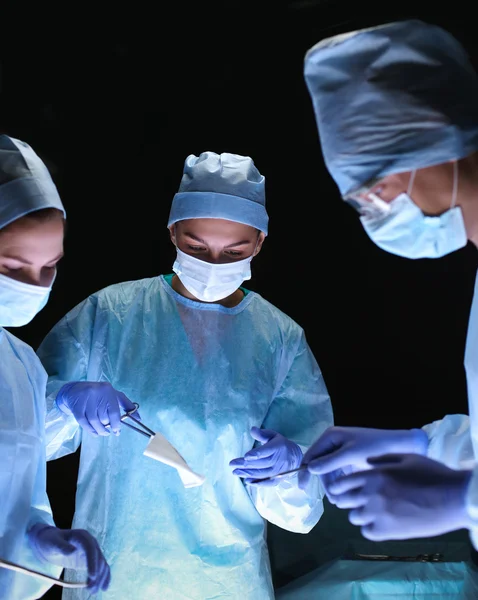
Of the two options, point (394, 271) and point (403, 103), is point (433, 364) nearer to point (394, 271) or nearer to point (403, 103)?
point (394, 271)

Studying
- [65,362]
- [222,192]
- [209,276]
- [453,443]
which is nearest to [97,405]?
[65,362]

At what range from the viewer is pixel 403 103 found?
130cm

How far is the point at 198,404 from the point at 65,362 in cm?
40

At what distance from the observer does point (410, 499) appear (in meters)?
1.23

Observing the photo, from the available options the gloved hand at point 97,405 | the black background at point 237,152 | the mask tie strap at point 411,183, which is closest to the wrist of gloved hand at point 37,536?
the gloved hand at point 97,405

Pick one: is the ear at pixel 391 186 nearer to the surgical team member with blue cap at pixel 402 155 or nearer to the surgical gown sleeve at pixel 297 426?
the surgical team member with blue cap at pixel 402 155

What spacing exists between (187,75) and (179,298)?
3.72 feet

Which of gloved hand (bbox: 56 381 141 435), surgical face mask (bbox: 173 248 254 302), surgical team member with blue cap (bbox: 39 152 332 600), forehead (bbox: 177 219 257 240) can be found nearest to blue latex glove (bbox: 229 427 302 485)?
surgical team member with blue cap (bbox: 39 152 332 600)

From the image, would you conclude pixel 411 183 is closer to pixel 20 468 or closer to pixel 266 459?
pixel 266 459

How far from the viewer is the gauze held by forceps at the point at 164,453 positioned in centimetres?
175

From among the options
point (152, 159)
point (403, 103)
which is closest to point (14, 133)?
point (152, 159)

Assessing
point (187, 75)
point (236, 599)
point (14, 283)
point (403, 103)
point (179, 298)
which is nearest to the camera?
point (403, 103)

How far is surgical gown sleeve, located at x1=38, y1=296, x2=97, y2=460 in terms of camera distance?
6.17 ft

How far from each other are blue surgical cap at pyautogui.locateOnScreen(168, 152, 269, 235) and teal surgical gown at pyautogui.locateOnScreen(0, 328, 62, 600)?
2.29 feet
